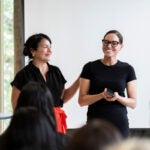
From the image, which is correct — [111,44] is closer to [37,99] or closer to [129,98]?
[129,98]

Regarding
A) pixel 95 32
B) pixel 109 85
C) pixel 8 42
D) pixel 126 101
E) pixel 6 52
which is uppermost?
pixel 95 32

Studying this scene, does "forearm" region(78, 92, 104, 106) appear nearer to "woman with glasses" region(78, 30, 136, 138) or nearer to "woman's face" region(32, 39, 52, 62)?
"woman with glasses" region(78, 30, 136, 138)

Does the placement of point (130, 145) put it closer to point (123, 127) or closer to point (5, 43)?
point (123, 127)

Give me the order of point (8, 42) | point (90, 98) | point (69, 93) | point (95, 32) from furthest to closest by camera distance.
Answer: point (8, 42)
point (95, 32)
point (69, 93)
point (90, 98)

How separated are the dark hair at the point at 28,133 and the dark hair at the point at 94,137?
36 centimetres

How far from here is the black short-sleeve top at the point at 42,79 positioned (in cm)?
267

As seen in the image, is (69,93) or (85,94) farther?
(69,93)

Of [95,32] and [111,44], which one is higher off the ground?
[95,32]

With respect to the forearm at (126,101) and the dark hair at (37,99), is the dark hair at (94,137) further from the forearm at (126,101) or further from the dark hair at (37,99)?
the forearm at (126,101)

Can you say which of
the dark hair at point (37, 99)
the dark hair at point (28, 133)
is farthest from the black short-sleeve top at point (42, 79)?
the dark hair at point (28, 133)

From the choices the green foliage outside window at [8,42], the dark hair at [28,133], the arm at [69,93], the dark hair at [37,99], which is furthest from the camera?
the green foliage outside window at [8,42]

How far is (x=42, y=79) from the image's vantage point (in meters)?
2.71

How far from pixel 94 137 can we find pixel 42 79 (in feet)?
5.88

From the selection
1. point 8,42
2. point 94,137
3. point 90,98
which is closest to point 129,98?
point 90,98
